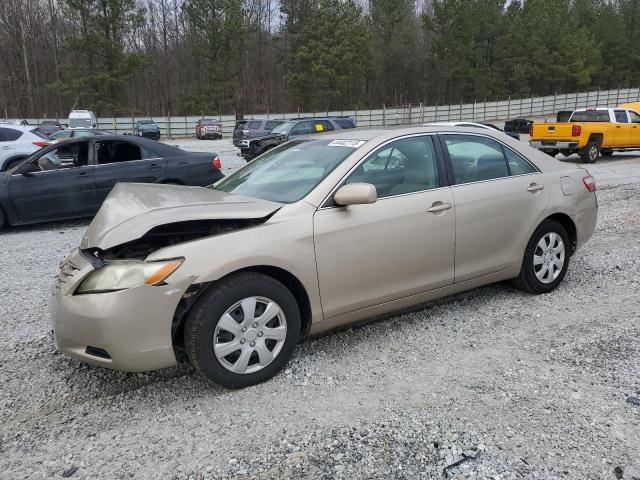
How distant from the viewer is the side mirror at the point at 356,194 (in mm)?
3357

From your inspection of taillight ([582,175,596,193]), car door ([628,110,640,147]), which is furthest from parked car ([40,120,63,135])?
taillight ([582,175,596,193])

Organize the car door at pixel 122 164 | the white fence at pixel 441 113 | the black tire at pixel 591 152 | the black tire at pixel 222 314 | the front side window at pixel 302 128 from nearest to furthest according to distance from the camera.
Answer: the black tire at pixel 222 314
the car door at pixel 122 164
the black tire at pixel 591 152
the front side window at pixel 302 128
the white fence at pixel 441 113

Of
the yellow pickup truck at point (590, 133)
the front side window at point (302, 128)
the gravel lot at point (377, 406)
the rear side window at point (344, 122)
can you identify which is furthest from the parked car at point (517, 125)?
the gravel lot at point (377, 406)

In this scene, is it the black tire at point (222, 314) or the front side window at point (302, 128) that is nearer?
the black tire at point (222, 314)

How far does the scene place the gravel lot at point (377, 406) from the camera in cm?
256

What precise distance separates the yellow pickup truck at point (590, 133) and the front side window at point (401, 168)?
47.0 feet

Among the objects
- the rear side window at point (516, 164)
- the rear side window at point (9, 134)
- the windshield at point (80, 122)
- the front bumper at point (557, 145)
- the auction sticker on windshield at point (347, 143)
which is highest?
the windshield at point (80, 122)

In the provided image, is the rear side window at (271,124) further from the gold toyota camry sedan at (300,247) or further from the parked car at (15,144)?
the gold toyota camry sedan at (300,247)

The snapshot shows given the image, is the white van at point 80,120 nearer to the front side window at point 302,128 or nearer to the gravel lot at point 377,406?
the front side window at point 302,128

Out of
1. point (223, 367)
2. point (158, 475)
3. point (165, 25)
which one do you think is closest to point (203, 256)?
point (223, 367)

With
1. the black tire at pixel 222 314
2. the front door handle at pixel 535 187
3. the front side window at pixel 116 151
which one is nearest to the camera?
the black tire at pixel 222 314

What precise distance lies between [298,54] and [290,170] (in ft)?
168

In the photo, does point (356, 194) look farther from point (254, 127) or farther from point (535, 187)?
point (254, 127)

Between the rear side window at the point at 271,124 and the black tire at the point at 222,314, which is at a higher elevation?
the rear side window at the point at 271,124
